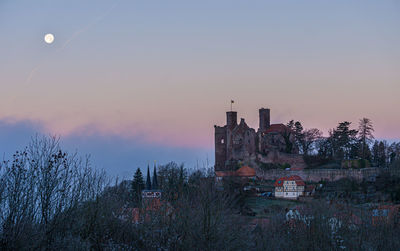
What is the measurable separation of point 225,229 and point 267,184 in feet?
146

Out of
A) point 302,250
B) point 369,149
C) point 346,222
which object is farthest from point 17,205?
point 369,149

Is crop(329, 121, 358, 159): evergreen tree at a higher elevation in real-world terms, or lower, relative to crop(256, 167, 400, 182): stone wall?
higher

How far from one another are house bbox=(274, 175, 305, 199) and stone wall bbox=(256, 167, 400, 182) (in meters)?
3.12

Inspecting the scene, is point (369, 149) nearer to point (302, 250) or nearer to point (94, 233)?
point (302, 250)

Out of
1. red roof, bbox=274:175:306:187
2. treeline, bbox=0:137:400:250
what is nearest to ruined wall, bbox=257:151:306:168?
red roof, bbox=274:175:306:187

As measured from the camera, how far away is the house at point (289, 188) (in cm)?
5578

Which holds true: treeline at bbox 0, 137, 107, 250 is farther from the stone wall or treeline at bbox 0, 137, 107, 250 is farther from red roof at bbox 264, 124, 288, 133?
red roof at bbox 264, 124, 288, 133

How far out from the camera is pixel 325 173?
59688mm

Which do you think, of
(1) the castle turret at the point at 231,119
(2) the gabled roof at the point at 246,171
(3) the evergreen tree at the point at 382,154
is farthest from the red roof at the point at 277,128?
(3) the evergreen tree at the point at 382,154

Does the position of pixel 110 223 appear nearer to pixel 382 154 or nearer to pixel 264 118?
pixel 382 154

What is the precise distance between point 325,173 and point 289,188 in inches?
234

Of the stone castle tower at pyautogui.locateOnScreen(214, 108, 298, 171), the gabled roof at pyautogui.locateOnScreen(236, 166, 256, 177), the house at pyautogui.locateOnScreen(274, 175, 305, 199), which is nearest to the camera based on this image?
the house at pyautogui.locateOnScreen(274, 175, 305, 199)

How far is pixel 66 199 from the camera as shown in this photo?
1650cm

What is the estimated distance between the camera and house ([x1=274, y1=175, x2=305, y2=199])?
183 feet
